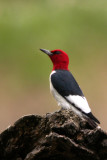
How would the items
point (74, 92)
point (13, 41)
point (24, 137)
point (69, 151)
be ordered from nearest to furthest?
point (69, 151) → point (24, 137) → point (74, 92) → point (13, 41)

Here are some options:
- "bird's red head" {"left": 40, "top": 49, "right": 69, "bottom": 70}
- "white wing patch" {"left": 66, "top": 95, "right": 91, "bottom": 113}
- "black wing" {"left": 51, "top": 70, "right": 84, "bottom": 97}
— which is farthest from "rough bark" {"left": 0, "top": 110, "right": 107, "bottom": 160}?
"bird's red head" {"left": 40, "top": 49, "right": 69, "bottom": 70}

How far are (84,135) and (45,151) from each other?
21cm

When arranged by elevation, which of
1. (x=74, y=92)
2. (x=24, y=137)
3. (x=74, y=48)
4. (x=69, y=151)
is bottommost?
(x=69, y=151)

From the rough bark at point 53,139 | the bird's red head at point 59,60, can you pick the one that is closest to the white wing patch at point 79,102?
the bird's red head at point 59,60

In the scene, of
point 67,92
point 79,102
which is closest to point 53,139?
point 79,102

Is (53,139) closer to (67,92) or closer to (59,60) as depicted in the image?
(67,92)

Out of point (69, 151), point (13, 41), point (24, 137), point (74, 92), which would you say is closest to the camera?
point (69, 151)

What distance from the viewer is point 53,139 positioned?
2287 mm

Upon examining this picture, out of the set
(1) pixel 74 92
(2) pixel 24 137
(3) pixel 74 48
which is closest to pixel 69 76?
(1) pixel 74 92

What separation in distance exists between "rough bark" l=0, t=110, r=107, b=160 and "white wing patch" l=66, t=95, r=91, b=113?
1.50 metres

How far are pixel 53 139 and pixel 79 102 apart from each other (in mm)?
1955

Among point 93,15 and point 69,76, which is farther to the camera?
point 93,15

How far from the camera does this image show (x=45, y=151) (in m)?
2.35

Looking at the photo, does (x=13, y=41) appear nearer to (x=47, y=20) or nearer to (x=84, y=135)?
(x=47, y=20)
